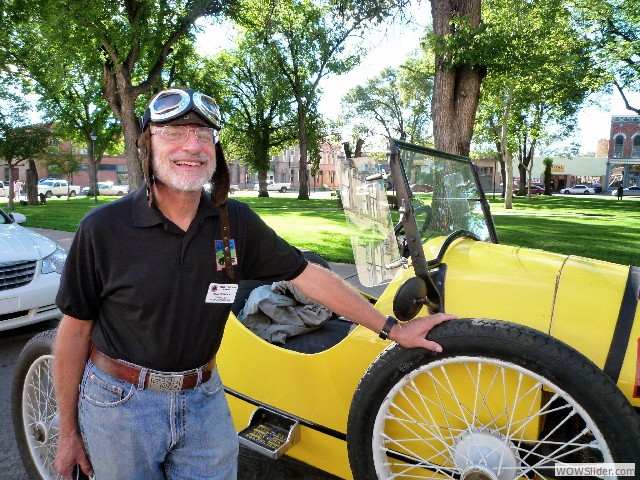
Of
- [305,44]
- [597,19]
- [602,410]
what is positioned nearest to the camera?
[602,410]

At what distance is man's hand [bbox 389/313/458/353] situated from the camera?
5.42 feet

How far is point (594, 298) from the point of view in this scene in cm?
177

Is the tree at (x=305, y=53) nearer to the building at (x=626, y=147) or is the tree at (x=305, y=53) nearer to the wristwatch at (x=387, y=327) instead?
the wristwatch at (x=387, y=327)

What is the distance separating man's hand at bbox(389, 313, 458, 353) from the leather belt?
695mm

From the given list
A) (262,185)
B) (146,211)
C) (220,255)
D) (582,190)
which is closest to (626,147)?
(582,190)

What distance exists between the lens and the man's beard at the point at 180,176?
4.99 ft

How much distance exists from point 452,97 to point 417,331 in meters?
7.62

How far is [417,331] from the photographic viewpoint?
1.68m

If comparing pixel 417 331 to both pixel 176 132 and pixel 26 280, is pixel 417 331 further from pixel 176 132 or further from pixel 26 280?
pixel 26 280

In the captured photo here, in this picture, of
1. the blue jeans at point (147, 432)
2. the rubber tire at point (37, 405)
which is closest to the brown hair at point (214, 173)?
the blue jeans at point (147, 432)

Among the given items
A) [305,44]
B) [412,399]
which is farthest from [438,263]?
[305,44]

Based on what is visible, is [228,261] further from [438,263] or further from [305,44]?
[305,44]

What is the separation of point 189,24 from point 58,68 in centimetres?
496

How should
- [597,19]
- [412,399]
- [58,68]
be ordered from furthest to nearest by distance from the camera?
[597,19]
[58,68]
[412,399]
